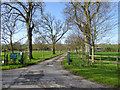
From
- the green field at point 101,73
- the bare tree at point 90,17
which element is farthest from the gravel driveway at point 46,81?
the bare tree at point 90,17

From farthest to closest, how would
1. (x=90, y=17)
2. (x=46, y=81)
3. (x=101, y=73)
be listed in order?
(x=90, y=17) → (x=101, y=73) → (x=46, y=81)

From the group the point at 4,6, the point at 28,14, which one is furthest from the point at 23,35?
the point at 4,6

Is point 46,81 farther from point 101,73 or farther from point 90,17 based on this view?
point 90,17

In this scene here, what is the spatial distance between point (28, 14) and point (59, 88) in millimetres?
14351

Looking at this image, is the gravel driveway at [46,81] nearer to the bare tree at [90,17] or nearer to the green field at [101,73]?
the green field at [101,73]

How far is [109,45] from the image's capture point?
10.6 m

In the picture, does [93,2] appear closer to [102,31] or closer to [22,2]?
[102,31]

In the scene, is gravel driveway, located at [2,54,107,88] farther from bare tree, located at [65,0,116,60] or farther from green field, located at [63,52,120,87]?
bare tree, located at [65,0,116,60]

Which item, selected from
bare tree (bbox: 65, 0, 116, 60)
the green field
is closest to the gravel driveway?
the green field

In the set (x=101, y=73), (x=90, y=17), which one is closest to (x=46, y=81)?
(x=101, y=73)

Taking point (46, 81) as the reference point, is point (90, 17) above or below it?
above

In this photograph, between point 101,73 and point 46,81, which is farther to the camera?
point 101,73

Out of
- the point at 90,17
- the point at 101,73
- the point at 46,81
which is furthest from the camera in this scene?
the point at 90,17

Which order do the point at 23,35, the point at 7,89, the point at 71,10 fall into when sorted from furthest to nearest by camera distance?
1. the point at 23,35
2. the point at 71,10
3. the point at 7,89
